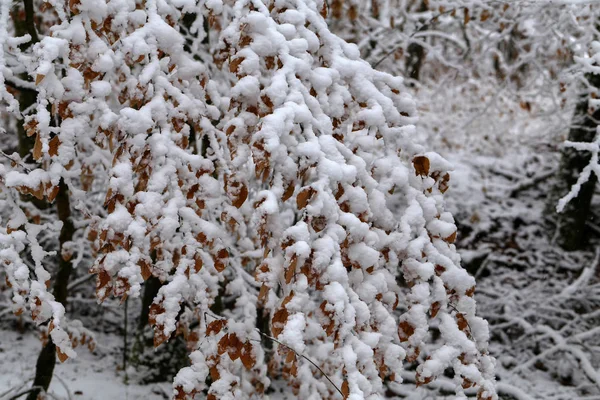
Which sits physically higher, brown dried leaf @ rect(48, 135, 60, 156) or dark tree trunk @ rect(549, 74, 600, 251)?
brown dried leaf @ rect(48, 135, 60, 156)

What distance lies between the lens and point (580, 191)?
Result: 20.0 ft

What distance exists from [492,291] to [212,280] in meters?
4.14

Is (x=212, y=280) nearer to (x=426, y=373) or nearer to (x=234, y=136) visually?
Result: (x=234, y=136)

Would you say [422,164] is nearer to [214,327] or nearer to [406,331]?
[406,331]

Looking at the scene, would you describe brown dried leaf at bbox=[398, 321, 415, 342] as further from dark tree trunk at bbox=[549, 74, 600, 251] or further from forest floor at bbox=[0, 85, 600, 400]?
dark tree trunk at bbox=[549, 74, 600, 251]

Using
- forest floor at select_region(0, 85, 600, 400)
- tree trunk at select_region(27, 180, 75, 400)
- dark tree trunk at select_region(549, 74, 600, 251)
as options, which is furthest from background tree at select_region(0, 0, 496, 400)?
dark tree trunk at select_region(549, 74, 600, 251)

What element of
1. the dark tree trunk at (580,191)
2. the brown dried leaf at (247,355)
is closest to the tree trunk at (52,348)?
the brown dried leaf at (247,355)

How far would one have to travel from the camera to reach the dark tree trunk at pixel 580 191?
5.88 m

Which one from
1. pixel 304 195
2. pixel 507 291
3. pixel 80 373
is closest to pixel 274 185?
pixel 304 195

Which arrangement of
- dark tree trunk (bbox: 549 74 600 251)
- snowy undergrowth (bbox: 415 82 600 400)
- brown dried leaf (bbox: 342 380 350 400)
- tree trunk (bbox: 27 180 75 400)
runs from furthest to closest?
dark tree trunk (bbox: 549 74 600 251) → snowy undergrowth (bbox: 415 82 600 400) → tree trunk (bbox: 27 180 75 400) → brown dried leaf (bbox: 342 380 350 400)

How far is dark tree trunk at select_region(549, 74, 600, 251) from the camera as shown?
19.3 feet

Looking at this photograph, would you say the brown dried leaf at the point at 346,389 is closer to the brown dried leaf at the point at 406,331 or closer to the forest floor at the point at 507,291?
the brown dried leaf at the point at 406,331

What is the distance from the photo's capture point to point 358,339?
159 cm

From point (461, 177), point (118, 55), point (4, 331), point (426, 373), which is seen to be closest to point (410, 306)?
point (426, 373)
